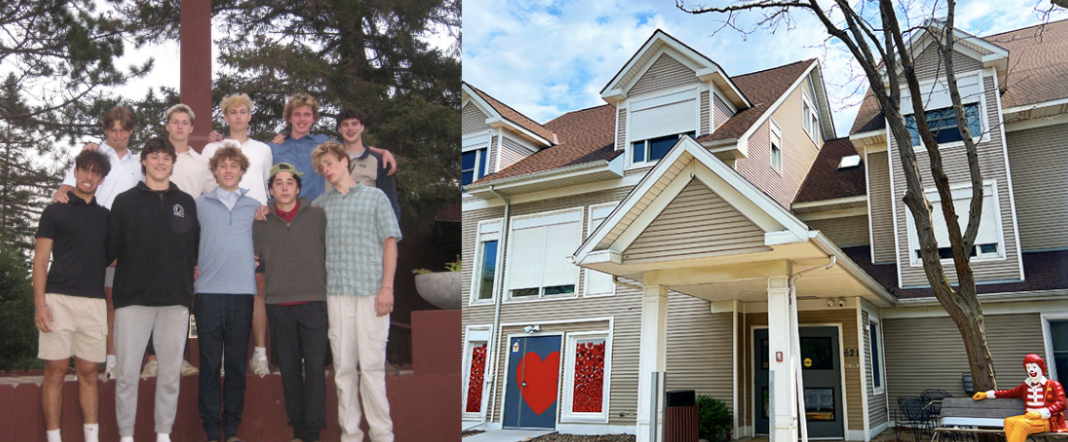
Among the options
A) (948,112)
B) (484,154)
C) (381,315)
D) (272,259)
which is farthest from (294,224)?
(948,112)

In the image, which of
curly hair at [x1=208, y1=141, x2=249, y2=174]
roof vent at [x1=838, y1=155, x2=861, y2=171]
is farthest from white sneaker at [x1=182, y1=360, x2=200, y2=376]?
roof vent at [x1=838, y1=155, x2=861, y2=171]

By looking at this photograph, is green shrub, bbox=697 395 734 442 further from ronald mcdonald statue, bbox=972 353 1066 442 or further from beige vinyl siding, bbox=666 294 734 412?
ronald mcdonald statue, bbox=972 353 1066 442

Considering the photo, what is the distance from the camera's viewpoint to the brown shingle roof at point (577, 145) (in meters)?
16.3

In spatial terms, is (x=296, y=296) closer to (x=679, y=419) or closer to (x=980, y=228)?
(x=679, y=419)

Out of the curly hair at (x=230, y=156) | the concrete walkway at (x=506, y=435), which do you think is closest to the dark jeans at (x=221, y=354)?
the curly hair at (x=230, y=156)

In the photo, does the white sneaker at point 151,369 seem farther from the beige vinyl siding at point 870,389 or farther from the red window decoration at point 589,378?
the beige vinyl siding at point 870,389

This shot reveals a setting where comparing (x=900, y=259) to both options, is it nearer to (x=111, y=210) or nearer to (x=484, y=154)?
(x=484, y=154)

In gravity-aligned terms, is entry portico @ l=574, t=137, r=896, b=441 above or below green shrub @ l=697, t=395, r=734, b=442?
above

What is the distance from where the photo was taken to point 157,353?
594 cm

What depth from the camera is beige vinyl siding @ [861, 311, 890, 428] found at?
484 inches

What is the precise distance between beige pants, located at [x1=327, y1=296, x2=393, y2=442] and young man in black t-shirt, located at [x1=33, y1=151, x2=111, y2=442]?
5.76 ft

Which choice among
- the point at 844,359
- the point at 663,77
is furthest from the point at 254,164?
the point at 663,77

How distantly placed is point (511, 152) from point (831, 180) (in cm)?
696

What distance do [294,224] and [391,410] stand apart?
5.92 feet
